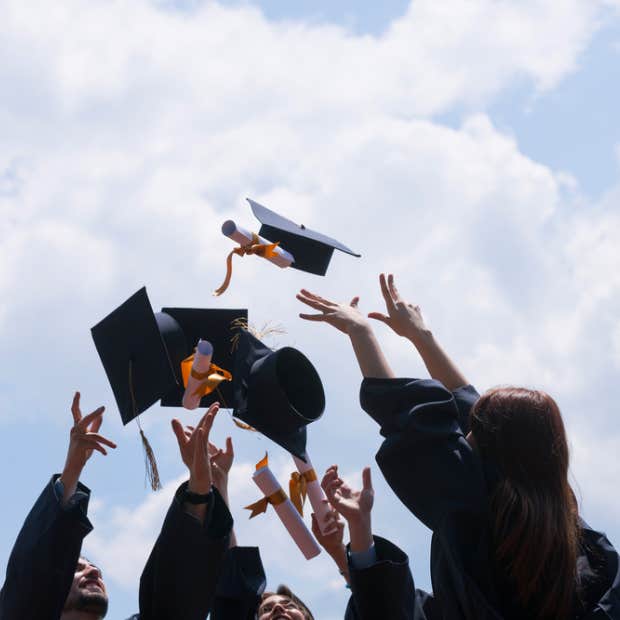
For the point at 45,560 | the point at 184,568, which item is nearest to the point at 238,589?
the point at 184,568

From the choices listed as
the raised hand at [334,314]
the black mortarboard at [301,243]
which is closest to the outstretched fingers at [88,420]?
the raised hand at [334,314]

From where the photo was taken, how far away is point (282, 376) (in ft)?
14.8

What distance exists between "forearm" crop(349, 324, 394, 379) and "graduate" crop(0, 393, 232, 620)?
2.42ft

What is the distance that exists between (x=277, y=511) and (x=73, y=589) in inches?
41.0

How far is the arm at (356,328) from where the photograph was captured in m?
3.23

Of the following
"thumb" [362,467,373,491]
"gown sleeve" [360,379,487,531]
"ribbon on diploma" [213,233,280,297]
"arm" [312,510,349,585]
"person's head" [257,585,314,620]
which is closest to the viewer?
"gown sleeve" [360,379,487,531]

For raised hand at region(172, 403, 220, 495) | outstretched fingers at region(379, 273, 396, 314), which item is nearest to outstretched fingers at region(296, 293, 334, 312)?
outstretched fingers at region(379, 273, 396, 314)

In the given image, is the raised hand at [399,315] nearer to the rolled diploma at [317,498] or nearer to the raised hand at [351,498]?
the raised hand at [351,498]

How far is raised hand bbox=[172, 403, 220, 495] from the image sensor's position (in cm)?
367

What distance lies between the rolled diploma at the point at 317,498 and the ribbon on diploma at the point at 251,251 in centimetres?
92

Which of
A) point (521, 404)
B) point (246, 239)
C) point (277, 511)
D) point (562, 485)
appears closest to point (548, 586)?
point (562, 485)

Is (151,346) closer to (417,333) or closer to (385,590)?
(417,333)

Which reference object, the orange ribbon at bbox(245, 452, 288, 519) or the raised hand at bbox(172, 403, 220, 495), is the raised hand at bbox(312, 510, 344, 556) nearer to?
the orange ribbon at bbox(245, 452, 288, 519)

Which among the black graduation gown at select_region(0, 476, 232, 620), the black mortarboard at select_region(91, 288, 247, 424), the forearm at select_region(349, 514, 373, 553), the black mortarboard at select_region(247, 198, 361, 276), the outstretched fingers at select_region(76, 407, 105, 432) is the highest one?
the black mortarboard at select_region(247, 198, 361, 276)
